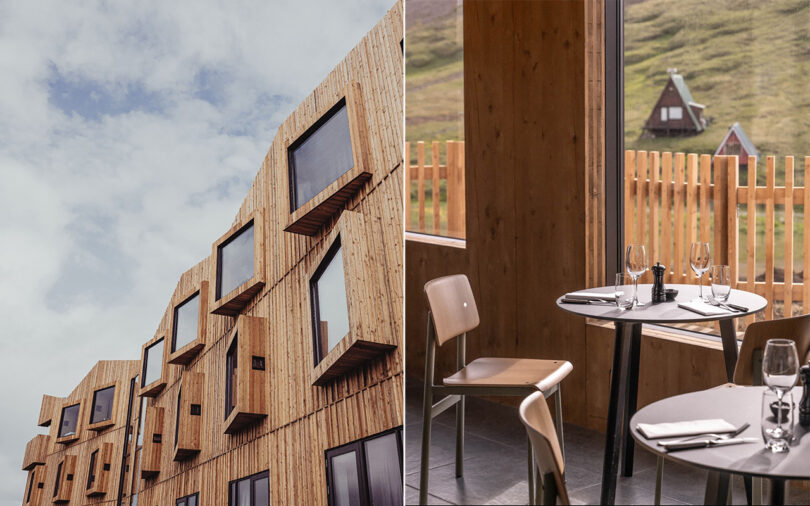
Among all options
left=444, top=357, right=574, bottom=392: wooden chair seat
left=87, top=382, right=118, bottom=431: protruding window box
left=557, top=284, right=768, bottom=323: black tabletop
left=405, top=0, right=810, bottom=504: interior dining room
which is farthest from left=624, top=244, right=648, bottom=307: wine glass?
left=87, top=382, right=118, bottom=431: protruding window box

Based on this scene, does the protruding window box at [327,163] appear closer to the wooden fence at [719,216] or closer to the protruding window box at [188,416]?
the protruding window box at [188,416]

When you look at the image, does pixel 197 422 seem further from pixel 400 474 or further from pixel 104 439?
pixel 400 474

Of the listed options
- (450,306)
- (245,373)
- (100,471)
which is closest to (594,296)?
(450,306)

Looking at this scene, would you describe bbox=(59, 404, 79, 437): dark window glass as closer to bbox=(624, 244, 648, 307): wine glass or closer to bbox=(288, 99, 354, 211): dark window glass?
bbox=(288, 99, 354, 211): dark window glass

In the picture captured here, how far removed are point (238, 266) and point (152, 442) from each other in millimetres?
322

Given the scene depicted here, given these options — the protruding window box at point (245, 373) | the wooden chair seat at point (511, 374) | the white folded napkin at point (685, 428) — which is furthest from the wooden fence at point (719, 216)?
the protruding window box at point (245, 373)

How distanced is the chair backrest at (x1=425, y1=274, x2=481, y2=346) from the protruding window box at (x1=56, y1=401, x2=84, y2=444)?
176cm

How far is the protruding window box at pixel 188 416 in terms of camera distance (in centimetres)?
133

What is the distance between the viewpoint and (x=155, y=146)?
49.1 inches

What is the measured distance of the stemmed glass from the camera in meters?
1.52

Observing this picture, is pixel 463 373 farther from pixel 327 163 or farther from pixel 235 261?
pixel 235 261

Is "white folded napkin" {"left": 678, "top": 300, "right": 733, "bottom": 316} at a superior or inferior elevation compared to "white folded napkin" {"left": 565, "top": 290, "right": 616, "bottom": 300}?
inferior

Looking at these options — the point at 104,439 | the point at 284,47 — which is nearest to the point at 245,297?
the point at 104,439

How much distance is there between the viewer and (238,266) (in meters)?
1.39
